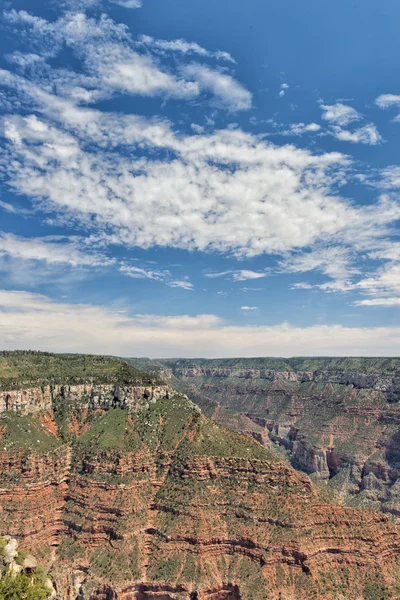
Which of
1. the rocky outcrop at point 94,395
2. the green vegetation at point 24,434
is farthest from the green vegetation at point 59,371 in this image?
the green vegetation at point 24,434

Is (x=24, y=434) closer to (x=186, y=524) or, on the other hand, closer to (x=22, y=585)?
(x=22, y=585)

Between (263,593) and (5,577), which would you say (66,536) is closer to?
(5,577)

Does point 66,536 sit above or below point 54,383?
below

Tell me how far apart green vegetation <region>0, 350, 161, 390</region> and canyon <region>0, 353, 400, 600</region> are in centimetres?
536

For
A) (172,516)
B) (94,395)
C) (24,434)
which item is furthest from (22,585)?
(94,395)

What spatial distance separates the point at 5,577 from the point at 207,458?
164ft

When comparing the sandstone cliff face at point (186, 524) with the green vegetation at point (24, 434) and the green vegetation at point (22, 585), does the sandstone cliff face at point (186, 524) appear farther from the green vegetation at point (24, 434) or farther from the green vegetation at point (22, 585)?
the green vegetation at point (22, 585)

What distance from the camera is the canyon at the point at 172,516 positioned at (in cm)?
8569

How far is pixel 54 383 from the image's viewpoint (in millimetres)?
136750

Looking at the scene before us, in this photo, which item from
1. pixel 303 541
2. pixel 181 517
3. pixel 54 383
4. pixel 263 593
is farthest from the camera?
pixel 54 383

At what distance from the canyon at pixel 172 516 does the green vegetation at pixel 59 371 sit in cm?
536

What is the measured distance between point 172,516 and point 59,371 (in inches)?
2755

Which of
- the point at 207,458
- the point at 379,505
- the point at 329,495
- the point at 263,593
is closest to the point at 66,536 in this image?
the point at 207,458

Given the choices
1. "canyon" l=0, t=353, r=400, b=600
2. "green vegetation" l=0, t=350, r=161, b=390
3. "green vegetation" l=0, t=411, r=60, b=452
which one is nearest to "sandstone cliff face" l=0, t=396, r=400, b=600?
"canyon" l=0, t=353, r=400, b=600
